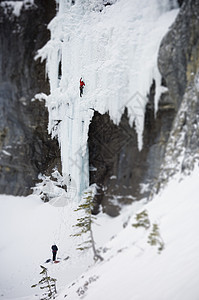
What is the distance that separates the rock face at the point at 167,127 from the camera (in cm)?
495

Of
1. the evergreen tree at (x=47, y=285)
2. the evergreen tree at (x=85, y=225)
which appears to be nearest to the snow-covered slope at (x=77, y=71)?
the evergreen tree at (x=85, y=225)

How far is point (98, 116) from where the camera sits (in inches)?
73.6

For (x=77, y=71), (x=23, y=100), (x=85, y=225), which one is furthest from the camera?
(x=23, y=100)

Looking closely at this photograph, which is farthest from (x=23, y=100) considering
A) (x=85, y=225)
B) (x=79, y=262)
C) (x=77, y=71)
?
(x=79, y=262)

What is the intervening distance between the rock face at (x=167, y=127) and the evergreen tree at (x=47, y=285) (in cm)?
262

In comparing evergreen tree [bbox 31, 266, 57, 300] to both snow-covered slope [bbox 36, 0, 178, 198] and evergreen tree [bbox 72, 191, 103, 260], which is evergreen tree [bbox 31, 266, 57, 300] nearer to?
evergreen tree [bbox 72, 191, 103, 260]

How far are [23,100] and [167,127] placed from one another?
5636 millimetres

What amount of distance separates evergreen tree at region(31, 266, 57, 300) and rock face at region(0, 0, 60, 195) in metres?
0.60

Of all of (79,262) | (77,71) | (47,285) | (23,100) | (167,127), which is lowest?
(47,285)

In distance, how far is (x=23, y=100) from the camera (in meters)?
2.04

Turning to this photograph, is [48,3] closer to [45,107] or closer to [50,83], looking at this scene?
[50,83]

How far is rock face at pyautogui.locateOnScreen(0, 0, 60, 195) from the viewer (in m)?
1.65

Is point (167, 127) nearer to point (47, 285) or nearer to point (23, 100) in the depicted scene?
point (23, 100)

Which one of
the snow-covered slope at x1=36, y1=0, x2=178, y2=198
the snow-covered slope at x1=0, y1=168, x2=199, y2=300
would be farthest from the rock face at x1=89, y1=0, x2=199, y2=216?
the snow-covered slope at x1=36, y1=0, x2=178, y2=198
